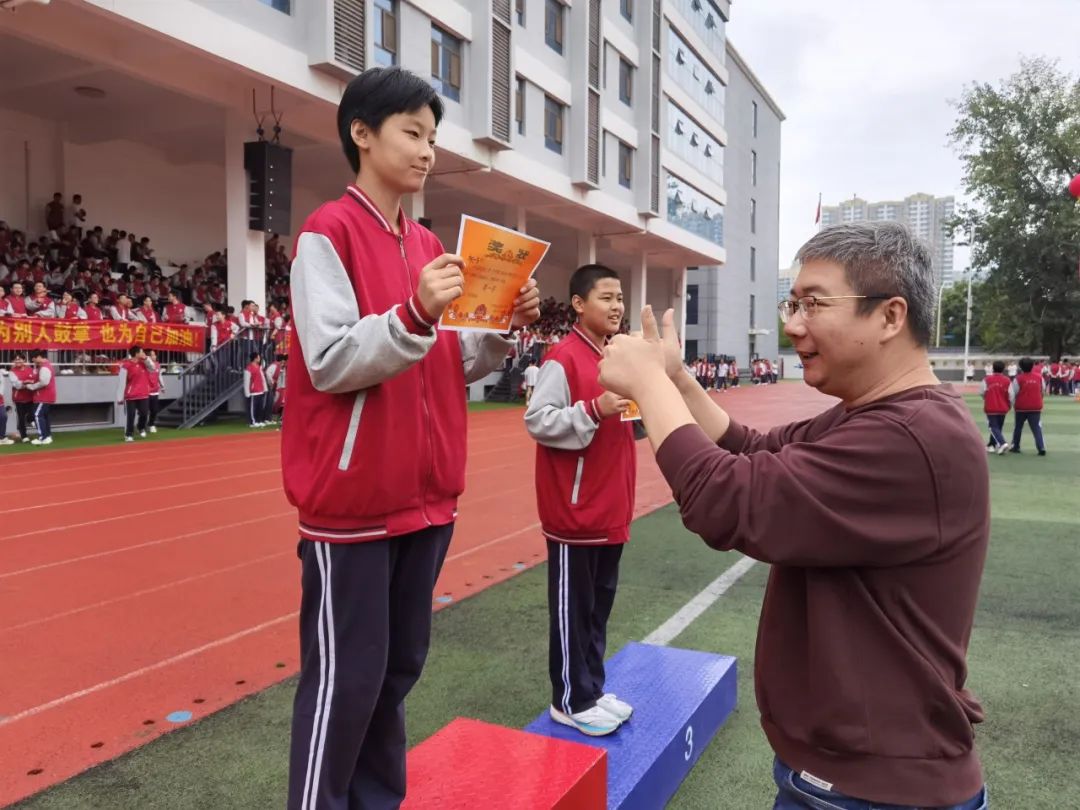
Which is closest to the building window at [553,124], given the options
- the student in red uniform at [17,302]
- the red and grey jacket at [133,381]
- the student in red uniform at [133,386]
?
the student in red uniform at [133,386]

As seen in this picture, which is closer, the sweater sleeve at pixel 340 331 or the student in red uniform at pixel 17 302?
the sweater sleeve at pixel 340 331

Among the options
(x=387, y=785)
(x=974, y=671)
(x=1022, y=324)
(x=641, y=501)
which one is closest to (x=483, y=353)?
(x=387, y=785)

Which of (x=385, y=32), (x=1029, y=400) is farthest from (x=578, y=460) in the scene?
(x=385, y=32)

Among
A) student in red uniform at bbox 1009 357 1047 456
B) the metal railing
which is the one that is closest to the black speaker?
the metal railing

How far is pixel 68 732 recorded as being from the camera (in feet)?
10.6

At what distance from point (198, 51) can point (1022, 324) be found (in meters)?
44.6

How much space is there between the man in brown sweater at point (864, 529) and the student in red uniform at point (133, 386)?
13384mm

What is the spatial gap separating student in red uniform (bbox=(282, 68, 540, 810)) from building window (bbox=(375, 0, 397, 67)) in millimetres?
16071

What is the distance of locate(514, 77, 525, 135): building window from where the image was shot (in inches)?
872

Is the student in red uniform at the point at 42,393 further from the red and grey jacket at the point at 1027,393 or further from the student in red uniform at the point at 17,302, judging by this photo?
the red and grey jacket at the point at 1027,393

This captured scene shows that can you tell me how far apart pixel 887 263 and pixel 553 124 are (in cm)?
2382

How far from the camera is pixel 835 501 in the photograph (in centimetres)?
136

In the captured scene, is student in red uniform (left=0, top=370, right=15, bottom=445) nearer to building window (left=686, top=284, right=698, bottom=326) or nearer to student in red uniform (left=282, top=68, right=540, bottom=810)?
student in red uniform (left=282, top=68, right=540, bottom=810)

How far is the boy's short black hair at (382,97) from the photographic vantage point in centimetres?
200
